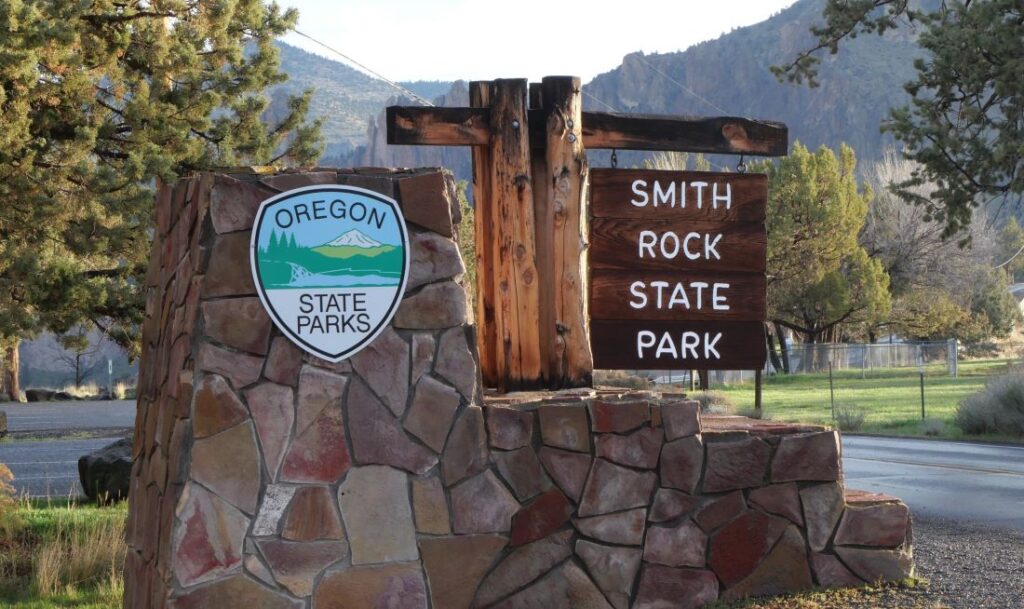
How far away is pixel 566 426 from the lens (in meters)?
6.53

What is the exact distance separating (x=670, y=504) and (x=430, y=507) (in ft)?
4.63

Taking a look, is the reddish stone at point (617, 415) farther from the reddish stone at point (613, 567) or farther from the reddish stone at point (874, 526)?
the reddish stone at point (874, 526)

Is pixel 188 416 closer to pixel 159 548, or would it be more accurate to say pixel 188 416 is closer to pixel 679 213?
pixel 159 548

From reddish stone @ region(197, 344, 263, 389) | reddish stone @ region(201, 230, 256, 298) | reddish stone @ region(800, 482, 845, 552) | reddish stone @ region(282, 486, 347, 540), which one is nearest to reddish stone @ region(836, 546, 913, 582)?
reddish stone @ region(800, 482, 845, 552)

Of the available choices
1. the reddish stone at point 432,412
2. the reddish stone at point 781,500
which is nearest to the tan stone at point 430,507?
the reddish stone at point 432,412

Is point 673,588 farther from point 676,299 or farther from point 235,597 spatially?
point 235,597

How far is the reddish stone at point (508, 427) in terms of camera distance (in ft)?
20.9

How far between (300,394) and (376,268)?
29.8 inches

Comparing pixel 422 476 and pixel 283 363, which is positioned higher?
pixel 283 363

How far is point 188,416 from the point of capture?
19.5ft

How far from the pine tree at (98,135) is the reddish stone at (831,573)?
7854 millimetres

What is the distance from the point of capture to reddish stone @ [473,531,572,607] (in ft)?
20.7

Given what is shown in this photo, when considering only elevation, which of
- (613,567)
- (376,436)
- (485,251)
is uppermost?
(485,251)

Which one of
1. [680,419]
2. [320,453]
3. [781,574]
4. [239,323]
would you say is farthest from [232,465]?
[781,574]
